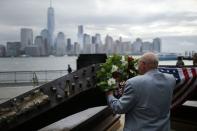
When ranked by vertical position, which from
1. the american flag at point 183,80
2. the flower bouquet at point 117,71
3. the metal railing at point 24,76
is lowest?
the metal railing at point 24,76

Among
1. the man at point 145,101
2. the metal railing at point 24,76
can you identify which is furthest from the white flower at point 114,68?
the metal railing at point 24,76

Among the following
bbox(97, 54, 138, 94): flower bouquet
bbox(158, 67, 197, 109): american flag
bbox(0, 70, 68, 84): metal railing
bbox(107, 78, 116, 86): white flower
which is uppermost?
bbox(97, 54, 138, 94): flower bouquet

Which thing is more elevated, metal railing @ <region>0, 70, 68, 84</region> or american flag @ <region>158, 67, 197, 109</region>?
american flag @ <region>158, 67, 197, 109</region>

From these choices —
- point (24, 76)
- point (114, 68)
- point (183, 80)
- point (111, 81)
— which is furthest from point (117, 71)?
point (24, 76)

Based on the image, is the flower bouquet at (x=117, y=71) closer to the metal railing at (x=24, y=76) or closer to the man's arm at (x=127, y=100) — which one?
the man's arm at (x=127, y=100)

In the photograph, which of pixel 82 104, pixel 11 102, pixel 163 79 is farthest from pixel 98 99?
pixel 163 79

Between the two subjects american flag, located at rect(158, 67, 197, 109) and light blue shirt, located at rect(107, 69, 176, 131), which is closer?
light blue shirt, located at rect(107, 69, 176, 131)

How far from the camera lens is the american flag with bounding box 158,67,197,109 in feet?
24.8

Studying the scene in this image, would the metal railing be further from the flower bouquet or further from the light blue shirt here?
the light blue shirt

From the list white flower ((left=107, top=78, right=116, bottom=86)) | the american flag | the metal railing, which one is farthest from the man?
the metal railing

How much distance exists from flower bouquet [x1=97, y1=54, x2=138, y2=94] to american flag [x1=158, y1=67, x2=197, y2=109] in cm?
174

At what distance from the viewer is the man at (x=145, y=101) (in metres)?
3.94

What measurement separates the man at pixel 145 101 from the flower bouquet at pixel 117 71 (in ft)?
4.07

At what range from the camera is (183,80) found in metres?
7.56
